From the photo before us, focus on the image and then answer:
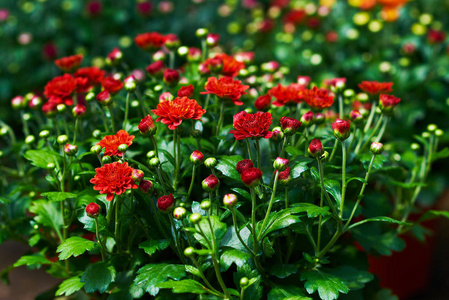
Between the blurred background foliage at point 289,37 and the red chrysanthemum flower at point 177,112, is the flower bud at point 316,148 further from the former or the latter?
the blurred background foliage at point 289,37

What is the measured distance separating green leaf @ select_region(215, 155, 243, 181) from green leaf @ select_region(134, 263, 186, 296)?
243 mm

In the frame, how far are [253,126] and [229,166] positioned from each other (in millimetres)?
135

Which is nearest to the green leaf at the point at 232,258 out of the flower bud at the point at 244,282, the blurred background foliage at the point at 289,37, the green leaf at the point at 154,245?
the flower bud at the point at 244,282

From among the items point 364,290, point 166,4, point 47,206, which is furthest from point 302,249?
point 166,4

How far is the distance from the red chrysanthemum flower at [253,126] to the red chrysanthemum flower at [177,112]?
104 millimetres

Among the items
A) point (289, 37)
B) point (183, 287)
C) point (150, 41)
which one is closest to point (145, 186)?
point (183, 287)

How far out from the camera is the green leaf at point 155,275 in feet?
3.59

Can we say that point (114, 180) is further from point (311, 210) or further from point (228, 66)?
point (228, 66)

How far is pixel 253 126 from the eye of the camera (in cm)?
111

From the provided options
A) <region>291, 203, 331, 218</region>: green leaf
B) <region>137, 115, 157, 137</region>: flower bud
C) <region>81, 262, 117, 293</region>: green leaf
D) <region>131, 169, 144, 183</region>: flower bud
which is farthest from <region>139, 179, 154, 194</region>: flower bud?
<region>291, 203, 331, 218</region>: green leaf

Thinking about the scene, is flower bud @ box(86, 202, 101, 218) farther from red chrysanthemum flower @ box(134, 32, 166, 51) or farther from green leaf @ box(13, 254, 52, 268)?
red chrysanthemum flower @ box(134, 32, 166, 51)

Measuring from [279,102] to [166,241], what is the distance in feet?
1.61

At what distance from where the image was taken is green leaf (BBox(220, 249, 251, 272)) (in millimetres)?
1079

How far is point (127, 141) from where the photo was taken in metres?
1.18
